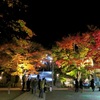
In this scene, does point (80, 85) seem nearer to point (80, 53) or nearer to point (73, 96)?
point (80, 53)

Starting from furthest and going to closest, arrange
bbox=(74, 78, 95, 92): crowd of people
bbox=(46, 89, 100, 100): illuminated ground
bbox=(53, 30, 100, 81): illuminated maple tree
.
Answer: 1. bbox=(53, 30, 100, 81): illuminated maple tree
2. bbox=(74, 78, 95, 92): crowd of people
3. bbox=(46, 89, 100, 100): illuminated ground


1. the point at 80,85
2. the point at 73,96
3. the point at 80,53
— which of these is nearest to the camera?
the point at 73,96

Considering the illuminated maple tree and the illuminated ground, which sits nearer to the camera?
the illuminated ground

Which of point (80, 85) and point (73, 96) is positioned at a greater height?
point (80, 85)

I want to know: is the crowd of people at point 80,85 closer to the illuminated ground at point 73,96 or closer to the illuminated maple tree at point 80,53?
the illuminated maple tree at point 80,53

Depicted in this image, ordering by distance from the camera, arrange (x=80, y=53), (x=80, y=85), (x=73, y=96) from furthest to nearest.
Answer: (x=80, y=53), (x=80, y=85), (x=73, y=96)

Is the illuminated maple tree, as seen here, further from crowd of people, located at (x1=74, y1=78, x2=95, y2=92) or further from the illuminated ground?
the illuminated ground

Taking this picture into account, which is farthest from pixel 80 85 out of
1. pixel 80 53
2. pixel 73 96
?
pixel 73 96

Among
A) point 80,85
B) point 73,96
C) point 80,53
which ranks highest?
point 80,53

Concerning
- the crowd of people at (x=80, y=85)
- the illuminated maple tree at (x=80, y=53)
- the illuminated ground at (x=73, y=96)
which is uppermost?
the illuminated maple tree at (x=80, y=53)

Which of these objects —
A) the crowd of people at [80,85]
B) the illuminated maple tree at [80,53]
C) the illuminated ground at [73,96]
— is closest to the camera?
the illuminated ground at [73,96]

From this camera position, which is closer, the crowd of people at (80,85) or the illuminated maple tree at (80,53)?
the crowd of people at (80,85)

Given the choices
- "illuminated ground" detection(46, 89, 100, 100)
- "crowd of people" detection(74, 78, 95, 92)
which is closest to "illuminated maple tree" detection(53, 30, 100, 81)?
"crowd of people" detection(74, 78, 95, 92)

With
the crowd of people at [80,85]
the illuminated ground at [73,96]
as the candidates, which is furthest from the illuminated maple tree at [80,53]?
the illuminated ground at [73,96]
